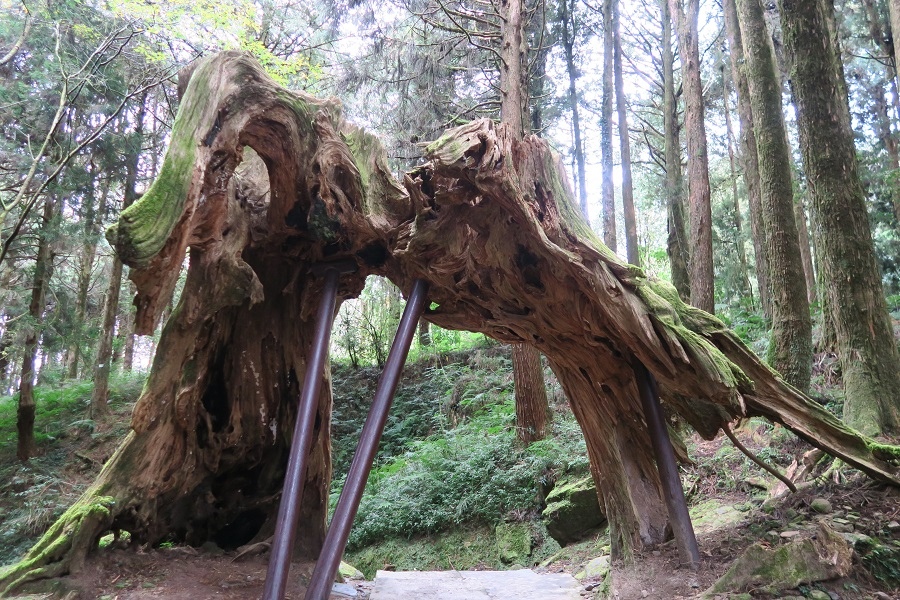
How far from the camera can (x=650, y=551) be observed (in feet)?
12.9

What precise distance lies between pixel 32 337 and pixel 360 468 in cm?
956

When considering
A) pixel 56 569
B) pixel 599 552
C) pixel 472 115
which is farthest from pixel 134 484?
pixel 472 115

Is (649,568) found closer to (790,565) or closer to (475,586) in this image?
(790,565)

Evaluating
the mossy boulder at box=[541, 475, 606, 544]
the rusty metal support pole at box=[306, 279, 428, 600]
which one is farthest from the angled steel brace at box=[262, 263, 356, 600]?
the mossy boulder at box=[541, 475, 606, 544]

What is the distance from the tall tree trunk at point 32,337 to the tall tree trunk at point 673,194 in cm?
1210

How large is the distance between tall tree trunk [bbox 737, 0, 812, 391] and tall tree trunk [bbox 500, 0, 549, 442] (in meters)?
3.11

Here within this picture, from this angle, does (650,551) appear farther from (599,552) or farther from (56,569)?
(56,569)

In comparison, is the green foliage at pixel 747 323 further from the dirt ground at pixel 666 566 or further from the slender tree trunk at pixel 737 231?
the dirt ground at pixel 666 566

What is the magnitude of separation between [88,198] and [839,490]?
12488 millimetres

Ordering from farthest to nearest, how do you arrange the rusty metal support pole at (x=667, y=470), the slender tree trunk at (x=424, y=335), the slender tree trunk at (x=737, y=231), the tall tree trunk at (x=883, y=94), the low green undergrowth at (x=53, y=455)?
the slender tree trunk at (x=737, y=231) < the slender tree trunk at (x=424, y=335) < the tall tree trunk at (x=883, y=94) < the low green undergrowth at (x=53, y=455) < the rusty metal support pole at (x=667, y=470)

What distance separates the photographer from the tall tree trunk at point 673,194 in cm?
1082

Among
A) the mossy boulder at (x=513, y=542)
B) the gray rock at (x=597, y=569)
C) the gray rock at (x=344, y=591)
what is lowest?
the mossy boulder at (x=513, y=542)

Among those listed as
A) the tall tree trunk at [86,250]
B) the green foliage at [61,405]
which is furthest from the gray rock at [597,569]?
the green foliage at [61,405]

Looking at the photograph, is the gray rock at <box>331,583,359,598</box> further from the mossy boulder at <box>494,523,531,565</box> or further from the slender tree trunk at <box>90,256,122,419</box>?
the slender tree trunk at <box>90,256,122,419</box>
